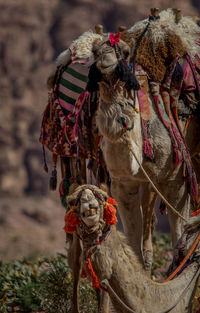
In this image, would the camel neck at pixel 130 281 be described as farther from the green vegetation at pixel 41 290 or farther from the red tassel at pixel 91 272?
the green vegetation at pixel 41 290

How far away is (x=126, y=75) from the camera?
419 cm

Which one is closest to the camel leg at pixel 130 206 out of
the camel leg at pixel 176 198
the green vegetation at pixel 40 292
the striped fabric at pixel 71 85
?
the camel leg at pixel 176 198

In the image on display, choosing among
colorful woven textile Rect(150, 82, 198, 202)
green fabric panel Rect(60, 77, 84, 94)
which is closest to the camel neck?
colorful woven textile Rect(150, 82, 198, 202)

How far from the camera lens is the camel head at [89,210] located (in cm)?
279

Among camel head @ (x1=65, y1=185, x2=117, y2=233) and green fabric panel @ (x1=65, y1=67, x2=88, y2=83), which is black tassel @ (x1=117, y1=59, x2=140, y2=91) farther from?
camel head @ (x1=65, y1=185, x2=117, y2=233)

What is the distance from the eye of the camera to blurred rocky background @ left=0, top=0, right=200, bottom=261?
3067cm

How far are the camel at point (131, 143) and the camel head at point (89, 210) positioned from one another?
4.61 feet

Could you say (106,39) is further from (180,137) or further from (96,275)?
(96,275)

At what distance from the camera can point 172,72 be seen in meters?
5.14

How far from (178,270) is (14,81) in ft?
110

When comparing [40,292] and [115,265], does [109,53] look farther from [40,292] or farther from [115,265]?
[40,292]

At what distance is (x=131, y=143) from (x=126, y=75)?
61 centimetres

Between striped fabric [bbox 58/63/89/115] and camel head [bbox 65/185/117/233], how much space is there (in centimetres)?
273

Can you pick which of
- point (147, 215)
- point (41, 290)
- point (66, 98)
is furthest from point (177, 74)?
point (41, 290)
